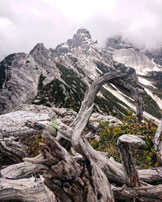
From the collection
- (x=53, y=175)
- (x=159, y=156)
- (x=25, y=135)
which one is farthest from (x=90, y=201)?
(x=25, y=135)

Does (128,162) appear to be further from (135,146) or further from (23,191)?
(135,146)

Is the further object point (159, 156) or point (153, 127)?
point (153, 127)

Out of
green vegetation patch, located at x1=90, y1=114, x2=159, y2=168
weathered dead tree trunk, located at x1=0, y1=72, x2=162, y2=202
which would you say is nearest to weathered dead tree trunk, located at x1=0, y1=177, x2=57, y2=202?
weathered dead tree trunk, located at x1=0, y1=72, x2=162, y2=202

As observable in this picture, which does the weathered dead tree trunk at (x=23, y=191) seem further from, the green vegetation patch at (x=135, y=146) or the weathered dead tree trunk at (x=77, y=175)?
the green vegetation patch at (x=135, y=146)

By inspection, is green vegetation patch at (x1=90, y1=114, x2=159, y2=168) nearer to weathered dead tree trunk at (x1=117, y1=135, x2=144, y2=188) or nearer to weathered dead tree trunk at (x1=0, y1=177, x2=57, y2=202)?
weathered dead tree trunk at (x1=117, y1=135, x2=144, y2=188)

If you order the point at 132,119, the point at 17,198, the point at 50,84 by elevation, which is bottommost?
the point at 17,198

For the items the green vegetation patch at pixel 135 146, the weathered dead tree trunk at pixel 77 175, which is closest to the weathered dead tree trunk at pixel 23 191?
the weathered dead tree trunk at pixel 77 175

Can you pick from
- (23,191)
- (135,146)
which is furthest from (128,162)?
(135,146)

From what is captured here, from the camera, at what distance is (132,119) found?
895cm

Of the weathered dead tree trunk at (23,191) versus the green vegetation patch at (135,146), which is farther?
the green vegetation patch at (135,146)

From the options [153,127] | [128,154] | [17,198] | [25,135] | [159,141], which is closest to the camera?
[128,154]

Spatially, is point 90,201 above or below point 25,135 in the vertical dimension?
below

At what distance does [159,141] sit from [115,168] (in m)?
2.86

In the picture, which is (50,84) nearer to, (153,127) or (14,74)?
(14,74)
